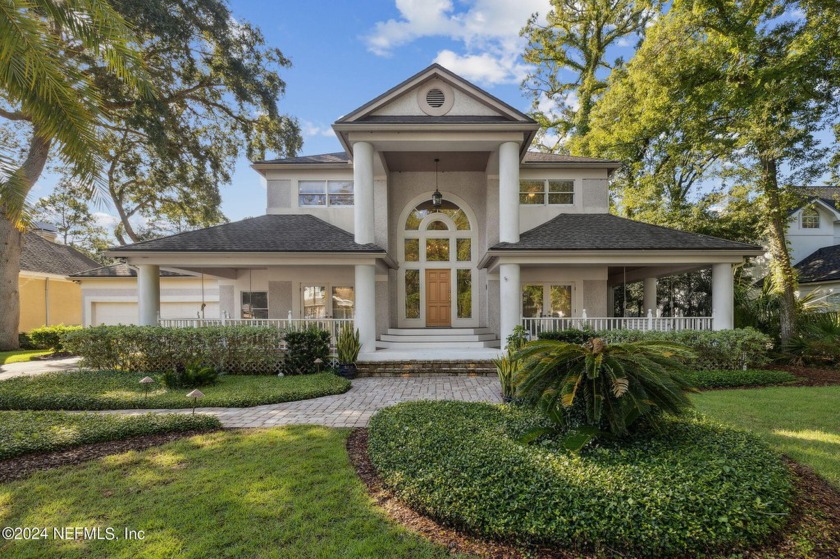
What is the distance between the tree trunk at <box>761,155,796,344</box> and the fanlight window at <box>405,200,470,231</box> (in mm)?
10639

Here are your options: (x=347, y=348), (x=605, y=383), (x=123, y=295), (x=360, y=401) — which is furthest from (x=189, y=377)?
(x=123, y=295)

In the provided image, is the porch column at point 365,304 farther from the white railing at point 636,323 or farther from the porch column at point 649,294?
the porch column at point 649,294

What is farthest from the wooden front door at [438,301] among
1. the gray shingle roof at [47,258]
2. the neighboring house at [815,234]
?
the gray shingle roof at [47,258]

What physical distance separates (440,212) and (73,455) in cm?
1199

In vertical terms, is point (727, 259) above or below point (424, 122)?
below

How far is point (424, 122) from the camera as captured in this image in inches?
433

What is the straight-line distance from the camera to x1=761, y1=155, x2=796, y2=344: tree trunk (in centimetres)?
1236

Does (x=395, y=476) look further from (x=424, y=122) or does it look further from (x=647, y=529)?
(x=424, y=122)

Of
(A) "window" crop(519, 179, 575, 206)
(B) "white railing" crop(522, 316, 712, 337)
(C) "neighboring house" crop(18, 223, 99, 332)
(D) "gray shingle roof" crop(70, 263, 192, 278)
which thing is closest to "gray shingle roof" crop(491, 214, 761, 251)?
(A) "window" crop(519, 179, 575, 206)

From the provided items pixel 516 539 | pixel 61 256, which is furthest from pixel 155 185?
pixel 516 539

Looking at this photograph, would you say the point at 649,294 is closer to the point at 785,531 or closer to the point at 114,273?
the point at 785,531

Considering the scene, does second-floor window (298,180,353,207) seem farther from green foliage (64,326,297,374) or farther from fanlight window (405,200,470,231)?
green foliage (64,326,297,374)

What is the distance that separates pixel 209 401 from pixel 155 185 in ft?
63.4

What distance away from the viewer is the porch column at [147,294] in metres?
11.0
